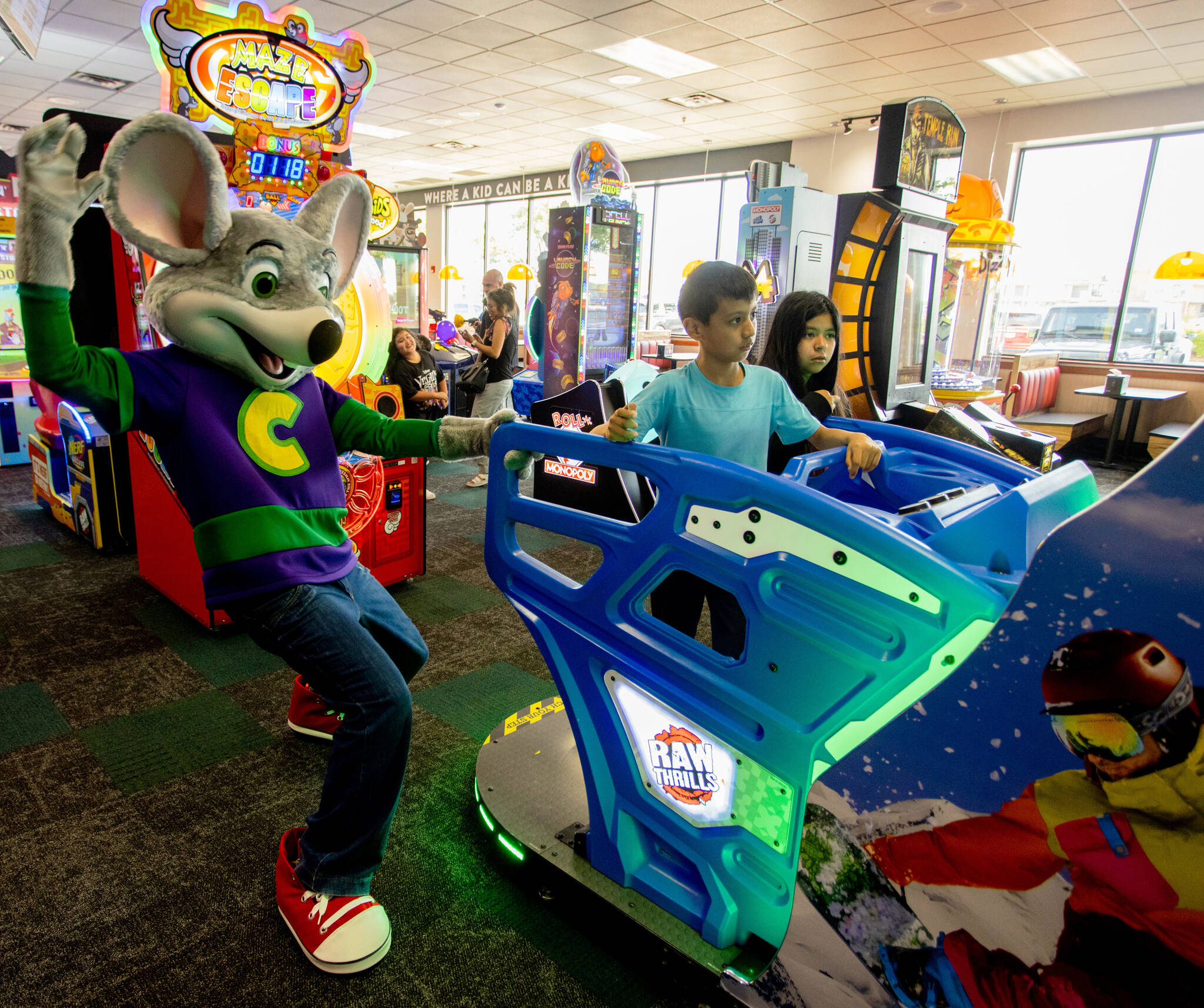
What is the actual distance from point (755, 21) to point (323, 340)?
5651 mm

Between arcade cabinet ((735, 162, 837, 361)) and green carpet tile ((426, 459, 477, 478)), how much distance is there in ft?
8.69

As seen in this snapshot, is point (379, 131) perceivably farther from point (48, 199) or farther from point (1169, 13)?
point (48, 199)

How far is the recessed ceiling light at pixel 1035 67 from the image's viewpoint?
6199mm

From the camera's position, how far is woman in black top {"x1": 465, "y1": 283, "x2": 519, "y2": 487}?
518cm

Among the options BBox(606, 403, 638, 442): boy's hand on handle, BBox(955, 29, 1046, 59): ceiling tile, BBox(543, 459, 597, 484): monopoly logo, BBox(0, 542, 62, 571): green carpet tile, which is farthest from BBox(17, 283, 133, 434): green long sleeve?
BBox(955, 29, 1046, 59): ceiling tile

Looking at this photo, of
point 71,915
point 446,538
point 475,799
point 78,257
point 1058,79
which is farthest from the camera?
point 1058,79

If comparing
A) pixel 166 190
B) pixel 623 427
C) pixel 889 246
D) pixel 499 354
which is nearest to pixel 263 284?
pixel 166 190

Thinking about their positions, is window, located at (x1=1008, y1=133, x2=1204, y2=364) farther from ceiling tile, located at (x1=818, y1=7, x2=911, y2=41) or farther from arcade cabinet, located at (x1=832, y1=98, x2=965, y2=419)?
arcade cabinet, located at (x1=832, y1=98, x2=965, y2=419)

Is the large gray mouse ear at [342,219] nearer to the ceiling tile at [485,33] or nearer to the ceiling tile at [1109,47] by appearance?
the ceiling tile at [485,33]

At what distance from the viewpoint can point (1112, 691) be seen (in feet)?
2.77

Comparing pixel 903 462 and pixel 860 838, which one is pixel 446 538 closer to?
pixel 903 462

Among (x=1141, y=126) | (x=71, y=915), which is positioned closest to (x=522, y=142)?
(x=1141, y=126)

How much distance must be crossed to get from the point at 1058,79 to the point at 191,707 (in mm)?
8318

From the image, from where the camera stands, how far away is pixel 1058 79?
682cm
